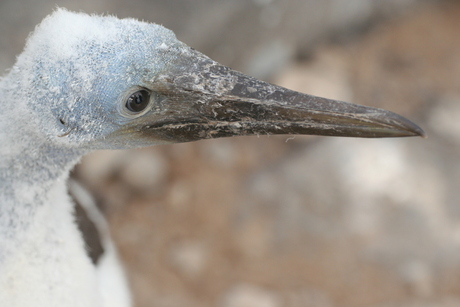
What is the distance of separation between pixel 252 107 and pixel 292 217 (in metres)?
2.08

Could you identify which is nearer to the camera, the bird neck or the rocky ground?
the bird neck

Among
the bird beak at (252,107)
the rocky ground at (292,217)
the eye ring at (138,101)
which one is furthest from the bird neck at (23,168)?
the rocky ground at (292,217)

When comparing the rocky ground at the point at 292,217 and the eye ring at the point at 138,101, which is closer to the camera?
the eye ring at the point at 138,101

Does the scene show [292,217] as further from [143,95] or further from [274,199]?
[143,95]

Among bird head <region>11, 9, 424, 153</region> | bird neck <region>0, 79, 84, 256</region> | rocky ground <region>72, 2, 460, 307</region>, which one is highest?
rocky ground <region>72, 2, 460, 307</region>

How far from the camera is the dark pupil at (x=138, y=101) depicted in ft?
4.97

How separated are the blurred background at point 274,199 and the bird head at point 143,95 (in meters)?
1.66

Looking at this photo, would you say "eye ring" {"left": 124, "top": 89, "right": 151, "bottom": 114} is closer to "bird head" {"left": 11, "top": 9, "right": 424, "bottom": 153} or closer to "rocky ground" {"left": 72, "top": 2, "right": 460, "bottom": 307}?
"bird head" {"left": 11, "top": 9, "right": 424, "bottom": 153}

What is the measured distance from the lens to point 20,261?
158 centimetres

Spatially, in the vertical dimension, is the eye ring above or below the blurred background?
below

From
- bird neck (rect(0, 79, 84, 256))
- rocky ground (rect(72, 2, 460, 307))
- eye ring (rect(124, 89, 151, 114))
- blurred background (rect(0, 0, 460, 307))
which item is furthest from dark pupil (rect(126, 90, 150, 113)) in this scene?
rocky ground (rect(72, 2, 460, 307))

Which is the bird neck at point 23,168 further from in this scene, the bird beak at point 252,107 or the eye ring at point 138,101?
the bird beak at point 252,107

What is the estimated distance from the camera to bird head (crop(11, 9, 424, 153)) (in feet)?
4.73

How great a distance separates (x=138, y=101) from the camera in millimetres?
1529
